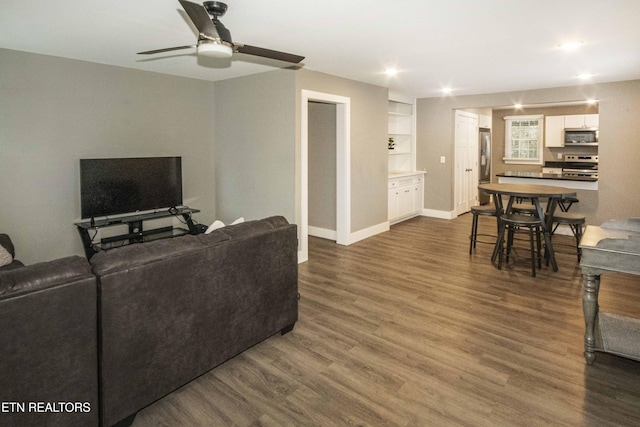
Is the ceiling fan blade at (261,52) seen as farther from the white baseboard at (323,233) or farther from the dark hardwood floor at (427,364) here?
the white baseboard at (323,233)

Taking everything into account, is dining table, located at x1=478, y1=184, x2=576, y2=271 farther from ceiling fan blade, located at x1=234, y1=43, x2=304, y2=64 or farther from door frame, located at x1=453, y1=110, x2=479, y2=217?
ceiling fan blade, located at x1=234, y1=43, x2=304, y2=64

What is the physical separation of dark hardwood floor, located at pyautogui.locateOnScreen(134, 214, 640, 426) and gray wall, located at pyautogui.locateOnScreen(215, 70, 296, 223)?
4.54 ft

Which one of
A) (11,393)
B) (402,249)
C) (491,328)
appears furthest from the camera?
(402,249)

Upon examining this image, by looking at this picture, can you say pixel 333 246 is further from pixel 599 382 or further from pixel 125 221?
pixel 599 382

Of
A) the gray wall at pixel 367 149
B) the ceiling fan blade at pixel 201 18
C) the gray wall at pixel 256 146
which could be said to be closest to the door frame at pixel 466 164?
the gray wall at pixel 367 149

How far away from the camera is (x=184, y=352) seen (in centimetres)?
225

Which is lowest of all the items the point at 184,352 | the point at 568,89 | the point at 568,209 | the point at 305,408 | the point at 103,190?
the point at 305,408

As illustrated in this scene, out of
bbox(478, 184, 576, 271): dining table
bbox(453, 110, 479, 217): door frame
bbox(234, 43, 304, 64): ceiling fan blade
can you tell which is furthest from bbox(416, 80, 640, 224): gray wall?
bbox(234, 43, 304, 64): ceiling fan blade

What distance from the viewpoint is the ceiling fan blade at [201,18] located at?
2.08m

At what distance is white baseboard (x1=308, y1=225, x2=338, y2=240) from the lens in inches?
240

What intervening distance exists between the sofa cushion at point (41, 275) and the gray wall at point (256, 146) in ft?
10.5

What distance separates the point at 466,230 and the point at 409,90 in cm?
264

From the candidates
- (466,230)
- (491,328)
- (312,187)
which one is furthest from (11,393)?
(466,230)

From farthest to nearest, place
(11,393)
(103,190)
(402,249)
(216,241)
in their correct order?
(402,249), (103,190), (216,241), (11,393)
